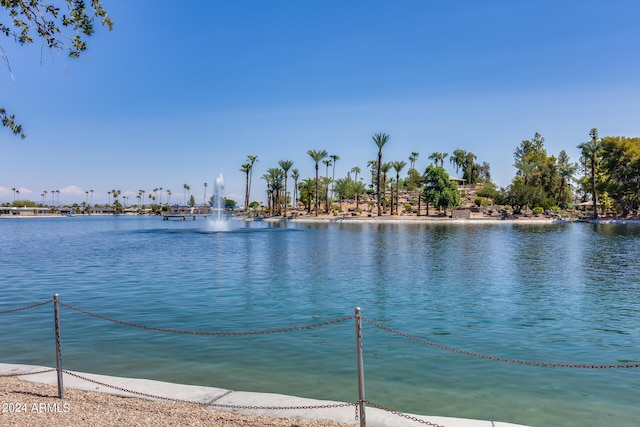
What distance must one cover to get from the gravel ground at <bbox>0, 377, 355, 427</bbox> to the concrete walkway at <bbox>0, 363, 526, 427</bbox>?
0.69ft

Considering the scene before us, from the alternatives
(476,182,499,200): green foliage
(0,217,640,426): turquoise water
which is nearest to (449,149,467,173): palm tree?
(476,182,499,200): green foliage

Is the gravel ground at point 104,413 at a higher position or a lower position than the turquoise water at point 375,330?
higher

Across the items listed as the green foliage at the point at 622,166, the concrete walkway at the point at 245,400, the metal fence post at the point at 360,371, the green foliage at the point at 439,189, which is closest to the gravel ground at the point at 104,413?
the concrete walkway at the point at 245,400

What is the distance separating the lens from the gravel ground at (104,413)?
20.4ft

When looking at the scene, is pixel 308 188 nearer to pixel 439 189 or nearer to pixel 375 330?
pixel 439 189

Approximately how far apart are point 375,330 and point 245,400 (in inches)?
292

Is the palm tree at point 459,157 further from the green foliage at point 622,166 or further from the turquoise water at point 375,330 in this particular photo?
the turquoise water at point 375,330

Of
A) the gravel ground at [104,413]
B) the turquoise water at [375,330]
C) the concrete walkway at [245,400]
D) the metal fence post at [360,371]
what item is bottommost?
the turquoise water at [375,330]

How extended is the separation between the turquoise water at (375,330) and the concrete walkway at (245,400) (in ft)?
5.11

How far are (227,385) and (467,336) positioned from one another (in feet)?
23.8

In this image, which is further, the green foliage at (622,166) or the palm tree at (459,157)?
the palm tree at (459,157)

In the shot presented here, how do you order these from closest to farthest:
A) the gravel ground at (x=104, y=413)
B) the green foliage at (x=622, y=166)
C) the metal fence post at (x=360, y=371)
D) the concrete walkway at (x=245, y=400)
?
the metal fence post at (x=360, y=371) → the gravel ground at (x=104, y=413) → the concrete walkway at (x=245, y=400) → the green foliage at (x=622, y=166)

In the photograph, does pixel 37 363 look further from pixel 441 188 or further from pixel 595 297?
pixel 441 188

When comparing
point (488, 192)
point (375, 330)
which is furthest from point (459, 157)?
point (375, 330)
